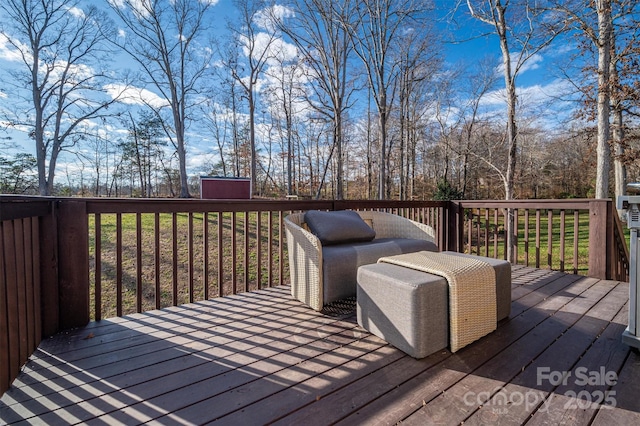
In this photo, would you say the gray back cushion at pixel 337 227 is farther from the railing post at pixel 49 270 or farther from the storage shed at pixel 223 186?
the storage shed at pixel 223 186

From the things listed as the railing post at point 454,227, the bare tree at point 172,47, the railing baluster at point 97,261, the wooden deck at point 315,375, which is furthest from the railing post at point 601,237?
the bare tree at point 172,47

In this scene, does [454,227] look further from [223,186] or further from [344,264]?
[223,186]

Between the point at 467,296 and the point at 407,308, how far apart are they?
1.26 feet

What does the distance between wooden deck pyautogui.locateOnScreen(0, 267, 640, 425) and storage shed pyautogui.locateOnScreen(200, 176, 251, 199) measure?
2896 mm

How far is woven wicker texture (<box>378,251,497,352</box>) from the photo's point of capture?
1.64 meters

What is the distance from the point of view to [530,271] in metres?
3.43

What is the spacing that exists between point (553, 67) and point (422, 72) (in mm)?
4896

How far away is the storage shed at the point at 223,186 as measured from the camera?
4746mm

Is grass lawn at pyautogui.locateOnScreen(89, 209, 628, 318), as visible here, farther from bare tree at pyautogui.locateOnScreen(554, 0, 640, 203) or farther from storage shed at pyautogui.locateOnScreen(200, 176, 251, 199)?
bare tree at pyautogui.locateOnScreen(554, 0, 640, 203)

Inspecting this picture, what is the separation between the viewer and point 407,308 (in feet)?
5.20

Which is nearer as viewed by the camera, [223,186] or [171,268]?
[223,186]

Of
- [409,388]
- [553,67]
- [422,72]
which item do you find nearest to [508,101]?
[553,67]

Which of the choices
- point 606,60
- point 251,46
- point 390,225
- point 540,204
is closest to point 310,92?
point 251,46

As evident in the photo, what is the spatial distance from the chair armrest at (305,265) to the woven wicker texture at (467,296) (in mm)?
689
